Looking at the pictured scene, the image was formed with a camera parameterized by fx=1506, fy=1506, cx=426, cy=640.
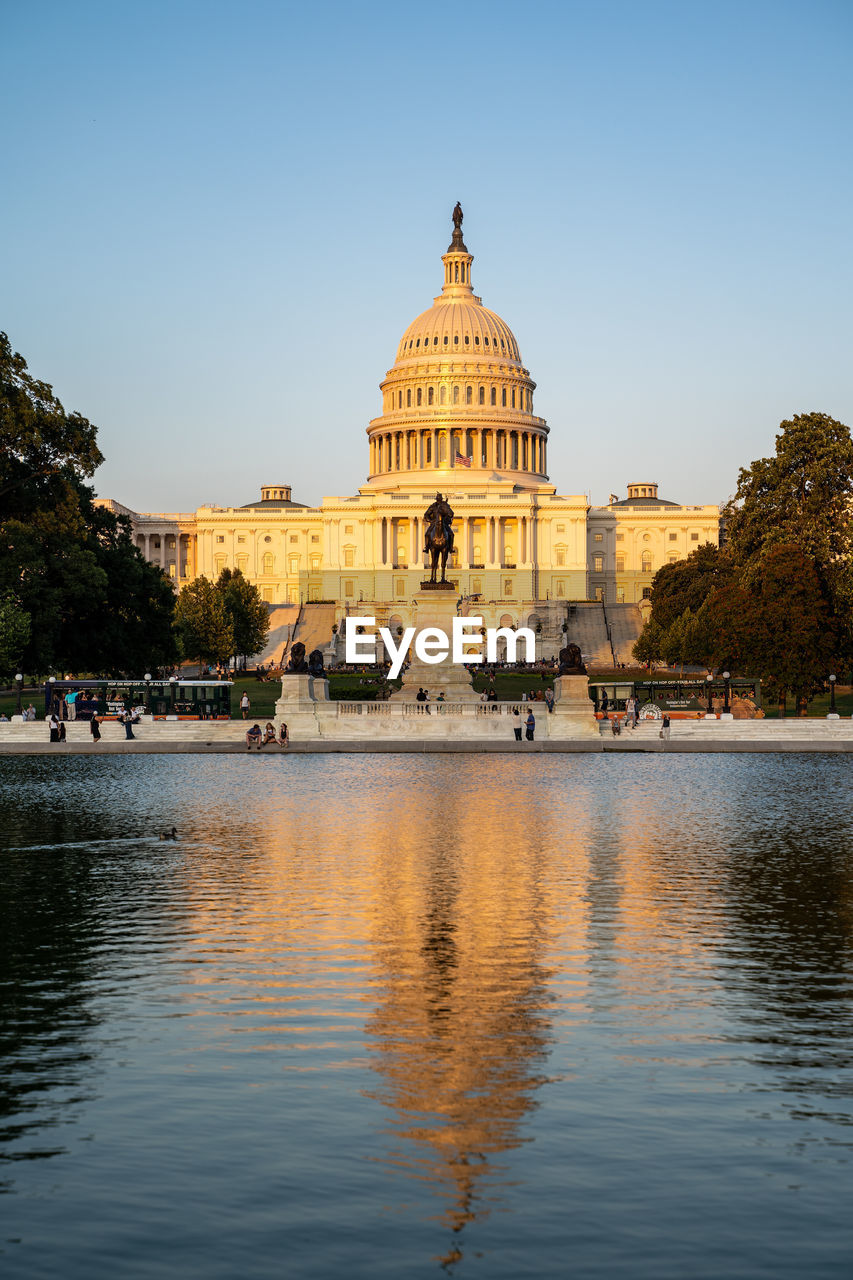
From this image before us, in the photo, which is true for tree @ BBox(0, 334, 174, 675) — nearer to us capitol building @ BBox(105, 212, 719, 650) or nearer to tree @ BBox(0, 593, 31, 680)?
tree @ BBox(0, 593, 31, 680)

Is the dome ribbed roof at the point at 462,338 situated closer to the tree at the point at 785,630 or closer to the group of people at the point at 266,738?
the tree at the point at 785,630

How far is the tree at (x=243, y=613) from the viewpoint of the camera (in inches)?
5389

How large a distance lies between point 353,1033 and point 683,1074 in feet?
10.5

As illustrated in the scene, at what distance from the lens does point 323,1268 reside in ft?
30.1

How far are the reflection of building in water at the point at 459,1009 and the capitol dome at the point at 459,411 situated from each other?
168 meters

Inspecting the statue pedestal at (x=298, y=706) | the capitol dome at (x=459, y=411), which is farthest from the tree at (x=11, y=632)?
the capitol dome at (x=459, y=411)

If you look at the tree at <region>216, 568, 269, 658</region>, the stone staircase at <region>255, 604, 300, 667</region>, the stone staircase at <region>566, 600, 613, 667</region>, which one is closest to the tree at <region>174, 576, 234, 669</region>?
the tree at <region>216, 568, 269, 658</region>

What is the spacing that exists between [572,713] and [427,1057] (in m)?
46.5

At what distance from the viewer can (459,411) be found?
7574 inches

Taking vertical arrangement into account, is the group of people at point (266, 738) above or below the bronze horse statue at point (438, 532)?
below

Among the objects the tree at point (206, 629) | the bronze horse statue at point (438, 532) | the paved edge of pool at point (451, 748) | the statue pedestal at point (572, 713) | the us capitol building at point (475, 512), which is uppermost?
the us capitol building at point (475, 512)

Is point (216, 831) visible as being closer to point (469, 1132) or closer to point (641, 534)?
point (469, 1132)

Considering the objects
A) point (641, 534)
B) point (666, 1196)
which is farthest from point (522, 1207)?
point (641, 534)

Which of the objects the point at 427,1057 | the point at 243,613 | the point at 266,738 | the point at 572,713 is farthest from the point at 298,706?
the point at 243,613
